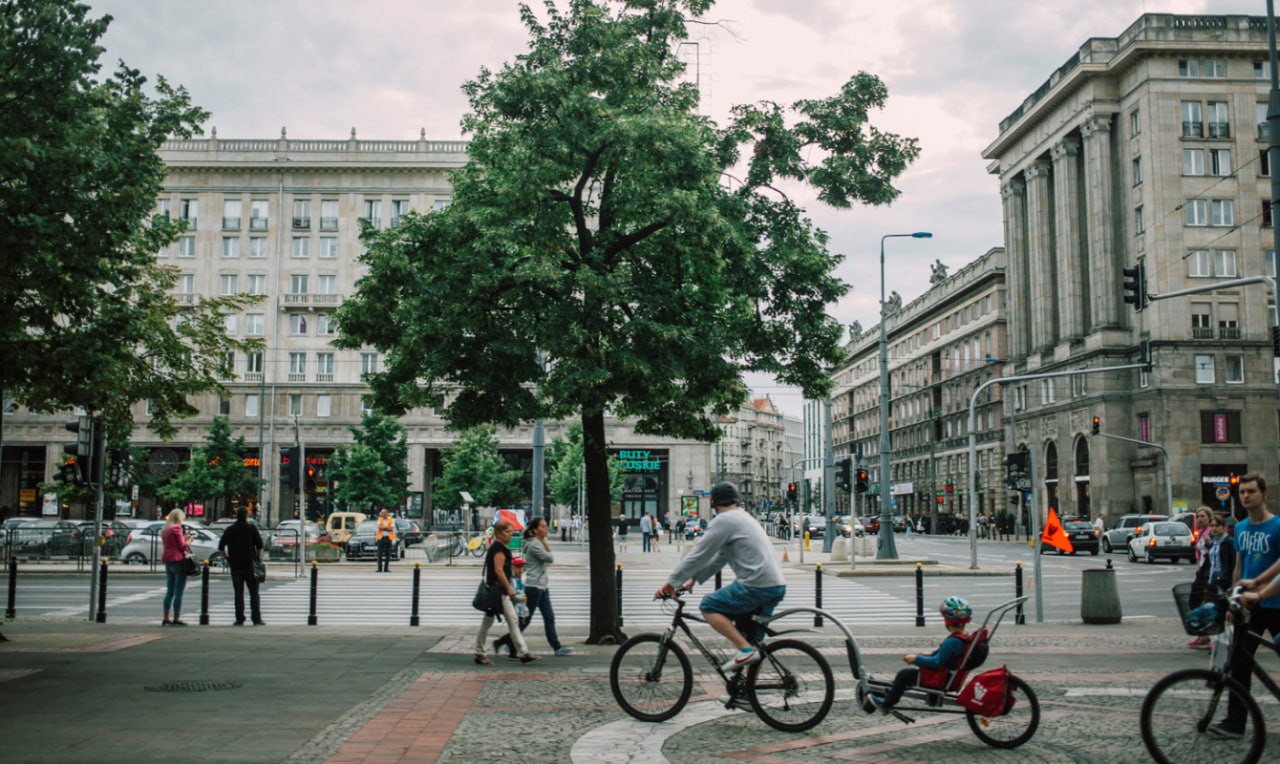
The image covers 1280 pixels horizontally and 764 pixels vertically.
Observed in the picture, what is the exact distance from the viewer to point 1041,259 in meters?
78.7

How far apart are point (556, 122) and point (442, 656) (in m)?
6.87

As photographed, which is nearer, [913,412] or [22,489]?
[22,489]

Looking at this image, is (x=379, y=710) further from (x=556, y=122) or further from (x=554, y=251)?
(x=556, y=122)

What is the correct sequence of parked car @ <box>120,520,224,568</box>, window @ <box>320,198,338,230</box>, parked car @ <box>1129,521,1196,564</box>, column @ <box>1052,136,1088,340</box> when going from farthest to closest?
window @ <box>320,198,338,230</box> → column @ <box>1052,136,1088,340</box> → parked car @ <box>1129,521,1196,564</box> → parked car @ <box>120,520,224,568</box>

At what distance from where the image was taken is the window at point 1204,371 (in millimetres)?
64312

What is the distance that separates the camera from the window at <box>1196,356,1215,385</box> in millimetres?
64312

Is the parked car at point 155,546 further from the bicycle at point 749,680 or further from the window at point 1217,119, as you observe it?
the window at point 1217,119

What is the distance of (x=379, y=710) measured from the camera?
31.6ft

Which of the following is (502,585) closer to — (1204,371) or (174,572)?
(174,572)

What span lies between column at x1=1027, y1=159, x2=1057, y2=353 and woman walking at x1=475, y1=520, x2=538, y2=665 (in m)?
70.0

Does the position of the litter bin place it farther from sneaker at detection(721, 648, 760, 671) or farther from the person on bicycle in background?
sneaker at detection(721, 648, 760, 671)

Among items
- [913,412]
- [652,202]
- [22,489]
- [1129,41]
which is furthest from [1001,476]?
[652,202]

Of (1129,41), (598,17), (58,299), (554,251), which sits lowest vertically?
(58,299)

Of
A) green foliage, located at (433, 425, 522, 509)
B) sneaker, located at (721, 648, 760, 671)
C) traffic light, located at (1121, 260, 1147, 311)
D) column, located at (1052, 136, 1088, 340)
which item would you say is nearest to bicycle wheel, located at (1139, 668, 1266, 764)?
sneaker, located at (721, 648, 760, 671)
